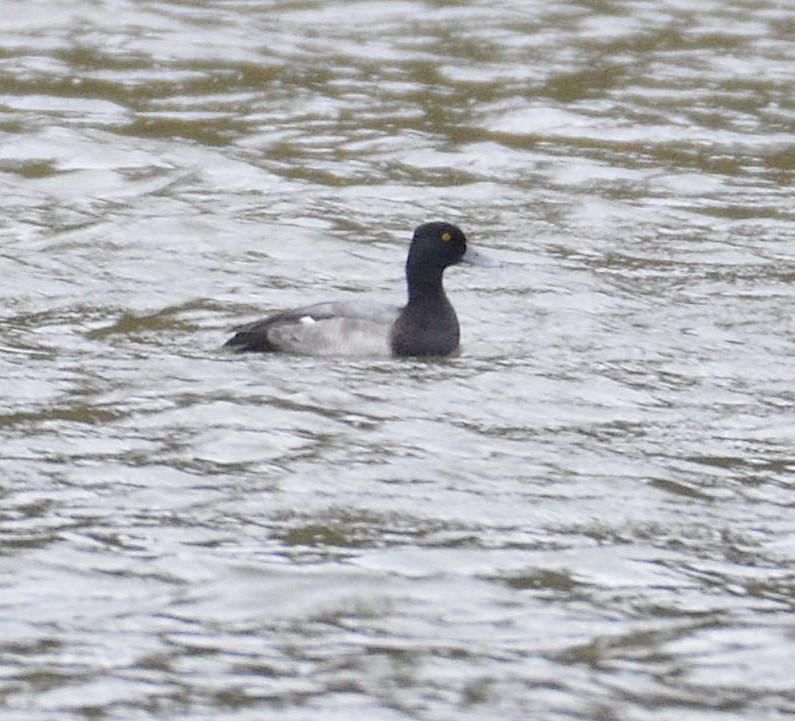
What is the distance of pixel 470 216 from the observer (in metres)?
16.6

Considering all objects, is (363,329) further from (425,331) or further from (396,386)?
(396,386)

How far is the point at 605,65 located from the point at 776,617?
48.6 ft

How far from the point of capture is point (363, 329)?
40.1 feet

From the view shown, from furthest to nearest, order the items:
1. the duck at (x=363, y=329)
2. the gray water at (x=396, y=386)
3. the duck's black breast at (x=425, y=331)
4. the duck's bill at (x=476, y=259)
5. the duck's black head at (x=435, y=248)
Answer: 1. the duck's bill at (x=476, y=259)
2. the duck's black head at (x=435, y=248)
3. the duck's black breast at (x=425, y=331)
4. the duck at (x=363, y=329)
5. the gray water at (x=396, y=386)

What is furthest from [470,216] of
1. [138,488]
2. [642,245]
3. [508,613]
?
[508,613]

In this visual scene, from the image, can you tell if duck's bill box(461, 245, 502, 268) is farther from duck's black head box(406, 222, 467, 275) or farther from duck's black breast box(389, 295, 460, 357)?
duck's black breast box(389, 295, 460, 357)

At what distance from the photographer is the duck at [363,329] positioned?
477 inches

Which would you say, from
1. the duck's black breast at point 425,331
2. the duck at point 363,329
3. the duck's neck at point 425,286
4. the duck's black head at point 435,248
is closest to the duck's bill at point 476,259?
the duck's black head at point 435,248

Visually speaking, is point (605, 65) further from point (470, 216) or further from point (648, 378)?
point (648, 378)

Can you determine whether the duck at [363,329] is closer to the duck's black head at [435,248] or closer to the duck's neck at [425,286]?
the duck's neck at [425,286]

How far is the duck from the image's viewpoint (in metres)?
12.1

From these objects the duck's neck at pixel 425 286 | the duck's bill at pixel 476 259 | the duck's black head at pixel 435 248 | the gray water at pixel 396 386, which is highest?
the duck's black head at pixel 435 248

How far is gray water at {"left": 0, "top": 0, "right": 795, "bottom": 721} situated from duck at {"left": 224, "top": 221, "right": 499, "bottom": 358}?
0.11m

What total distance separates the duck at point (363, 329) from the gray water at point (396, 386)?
107mm
